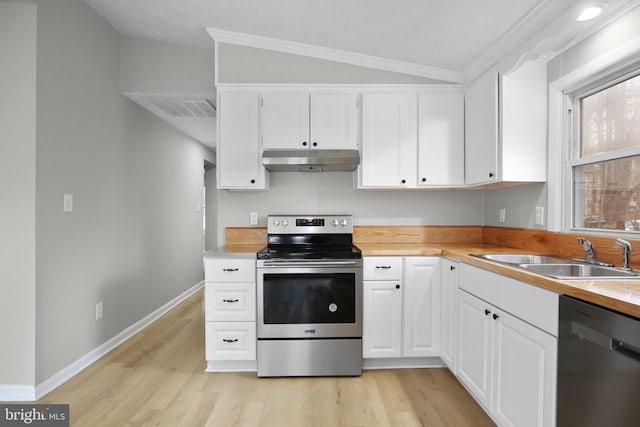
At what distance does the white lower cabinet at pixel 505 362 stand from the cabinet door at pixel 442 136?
0.95 meters

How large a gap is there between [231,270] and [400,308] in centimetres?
125

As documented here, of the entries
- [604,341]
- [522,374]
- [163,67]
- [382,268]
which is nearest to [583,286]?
[604,341]

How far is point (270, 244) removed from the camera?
8.88 ft

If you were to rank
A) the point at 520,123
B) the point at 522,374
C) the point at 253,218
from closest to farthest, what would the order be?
the point at 522,374 < the point at 520,123 < the point at 253,218

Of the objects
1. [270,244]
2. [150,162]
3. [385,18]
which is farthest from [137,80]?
[385,18]

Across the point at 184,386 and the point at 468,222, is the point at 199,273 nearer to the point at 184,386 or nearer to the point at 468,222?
the point at 184,386

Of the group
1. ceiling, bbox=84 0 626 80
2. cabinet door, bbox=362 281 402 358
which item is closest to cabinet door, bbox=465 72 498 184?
ceiling, bbox=84 0 626 80

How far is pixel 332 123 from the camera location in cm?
269

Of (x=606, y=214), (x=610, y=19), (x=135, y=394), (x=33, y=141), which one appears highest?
(x=610, y=19)

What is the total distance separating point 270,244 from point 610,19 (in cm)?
247

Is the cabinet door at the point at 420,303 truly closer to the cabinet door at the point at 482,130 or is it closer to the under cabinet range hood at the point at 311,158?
the cabinet door at the point at 482,130

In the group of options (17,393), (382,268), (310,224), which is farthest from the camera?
(310,224)

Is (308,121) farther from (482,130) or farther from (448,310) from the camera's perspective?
(448,310)

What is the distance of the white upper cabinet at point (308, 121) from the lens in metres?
2.67
